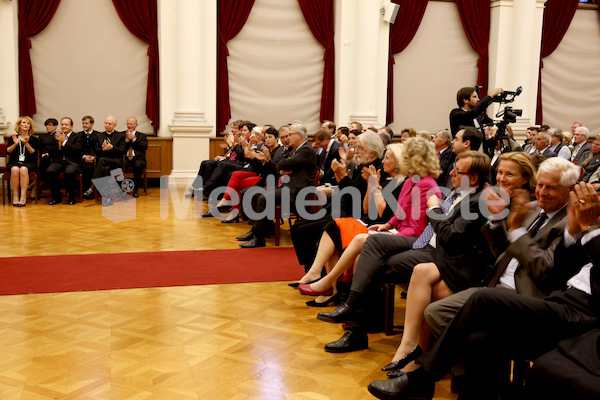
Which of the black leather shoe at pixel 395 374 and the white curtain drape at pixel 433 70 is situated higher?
the white curtain drape at pixel 433 70

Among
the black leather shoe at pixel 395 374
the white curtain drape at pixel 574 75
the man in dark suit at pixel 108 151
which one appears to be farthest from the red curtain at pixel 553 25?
the black leather shoe at pixel 395 374

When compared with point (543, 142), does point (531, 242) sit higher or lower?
lower

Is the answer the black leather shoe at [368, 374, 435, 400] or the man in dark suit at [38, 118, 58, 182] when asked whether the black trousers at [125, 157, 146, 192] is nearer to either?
the man in dark suit at [38, 118, 58, 182]

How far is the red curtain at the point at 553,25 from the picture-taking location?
11602 millimetres

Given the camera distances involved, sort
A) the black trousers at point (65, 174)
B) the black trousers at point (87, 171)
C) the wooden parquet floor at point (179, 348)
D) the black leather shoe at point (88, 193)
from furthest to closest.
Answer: the black leather shoe at point (88, 193) → the black trousers at point (87, 171) → the black trousers at point (65, 174) → the wooden parquet floor at point (179, 348)

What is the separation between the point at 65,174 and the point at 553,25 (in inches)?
378

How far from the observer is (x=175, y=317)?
3832mm

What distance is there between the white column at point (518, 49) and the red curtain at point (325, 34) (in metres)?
3.24

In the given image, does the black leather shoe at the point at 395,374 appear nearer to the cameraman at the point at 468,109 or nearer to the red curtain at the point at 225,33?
the cameraman at the point at 468,109

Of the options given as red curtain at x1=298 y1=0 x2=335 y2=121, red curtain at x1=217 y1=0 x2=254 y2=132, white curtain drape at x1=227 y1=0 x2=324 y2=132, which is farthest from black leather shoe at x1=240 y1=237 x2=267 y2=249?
red curtain at x1=298 y1=0 x2=335 y2=121

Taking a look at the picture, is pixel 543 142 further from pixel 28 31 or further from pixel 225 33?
pixel 28 31

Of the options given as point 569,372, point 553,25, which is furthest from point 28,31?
point 569,372

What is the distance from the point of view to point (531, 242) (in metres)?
2.53

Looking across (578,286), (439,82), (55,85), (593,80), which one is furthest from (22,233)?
(593,80)
